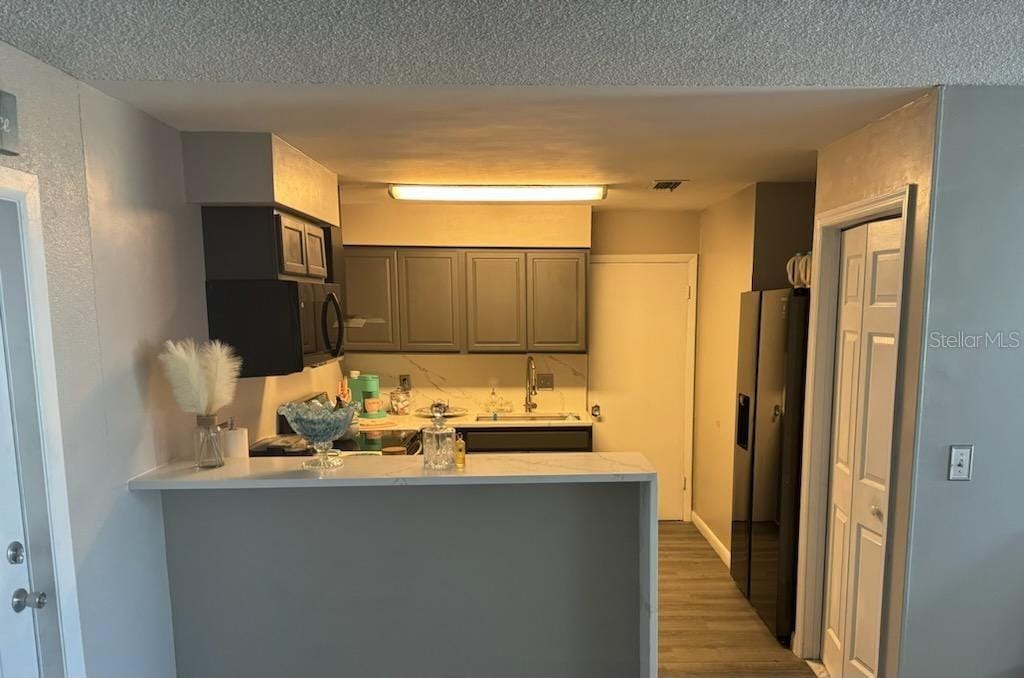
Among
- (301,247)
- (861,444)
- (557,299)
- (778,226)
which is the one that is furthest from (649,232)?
(301,247)

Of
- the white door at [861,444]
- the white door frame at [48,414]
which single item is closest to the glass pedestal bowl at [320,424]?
the white door frame at [48,414]

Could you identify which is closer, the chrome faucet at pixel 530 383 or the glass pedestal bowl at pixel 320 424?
the glass pedestal bowl at pixel 320 424

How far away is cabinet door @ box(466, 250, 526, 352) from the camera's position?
3.74 meters

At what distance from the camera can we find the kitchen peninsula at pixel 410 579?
2014 mm

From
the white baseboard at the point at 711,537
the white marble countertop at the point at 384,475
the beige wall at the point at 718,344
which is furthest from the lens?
the white baseboard at the point at 711,537

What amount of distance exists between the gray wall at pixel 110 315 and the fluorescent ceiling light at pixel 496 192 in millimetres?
1291

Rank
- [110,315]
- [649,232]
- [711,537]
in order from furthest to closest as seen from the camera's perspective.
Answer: [649,232], [711,537], [110,315]

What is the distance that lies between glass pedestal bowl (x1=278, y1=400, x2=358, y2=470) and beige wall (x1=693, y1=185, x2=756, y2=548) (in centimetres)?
254

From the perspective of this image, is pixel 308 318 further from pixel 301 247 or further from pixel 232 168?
pixel 232 168

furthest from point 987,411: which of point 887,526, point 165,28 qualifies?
point 165,28

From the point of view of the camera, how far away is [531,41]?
1425mm

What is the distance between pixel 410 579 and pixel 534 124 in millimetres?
1862

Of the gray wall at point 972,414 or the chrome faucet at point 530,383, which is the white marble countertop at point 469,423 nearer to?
the chrome faucet at point 530,383

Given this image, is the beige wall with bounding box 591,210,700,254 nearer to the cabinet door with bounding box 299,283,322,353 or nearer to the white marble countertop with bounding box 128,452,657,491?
the cabinet door with bounding box 299,283,322,353
